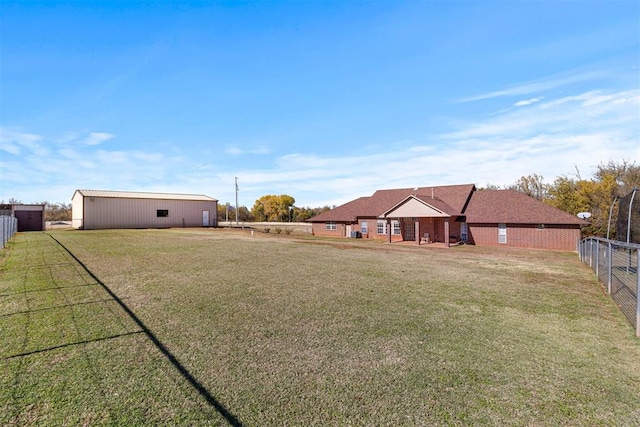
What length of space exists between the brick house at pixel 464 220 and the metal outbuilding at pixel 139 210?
58.7ft

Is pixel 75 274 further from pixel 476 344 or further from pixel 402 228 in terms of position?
pixel 402 228

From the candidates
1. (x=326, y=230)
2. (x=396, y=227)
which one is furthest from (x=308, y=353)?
(x=326, y=230)

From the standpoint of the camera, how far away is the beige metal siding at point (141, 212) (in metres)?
33.2

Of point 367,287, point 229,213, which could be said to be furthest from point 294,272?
point 229,213

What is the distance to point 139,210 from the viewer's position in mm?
35656

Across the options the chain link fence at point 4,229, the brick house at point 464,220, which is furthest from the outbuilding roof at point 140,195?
the brick house at point 464,220

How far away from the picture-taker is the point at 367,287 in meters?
9.13

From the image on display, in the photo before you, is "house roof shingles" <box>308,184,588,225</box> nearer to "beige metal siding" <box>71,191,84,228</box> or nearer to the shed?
"beige metal siding" <box>71,191,84,228</box>

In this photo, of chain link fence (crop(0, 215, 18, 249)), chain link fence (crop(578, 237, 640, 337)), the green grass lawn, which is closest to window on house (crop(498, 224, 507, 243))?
chain link fence (crop(578, 237, 640, 337))

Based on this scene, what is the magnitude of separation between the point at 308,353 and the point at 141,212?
121 ft

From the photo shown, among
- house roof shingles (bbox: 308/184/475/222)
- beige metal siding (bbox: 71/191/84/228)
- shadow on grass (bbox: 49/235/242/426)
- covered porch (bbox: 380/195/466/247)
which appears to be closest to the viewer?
shadow on grass (bbox: 49/235/242/426)

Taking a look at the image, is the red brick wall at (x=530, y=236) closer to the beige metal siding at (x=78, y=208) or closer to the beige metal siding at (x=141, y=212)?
the beige metal siding at (x=141, y=212)

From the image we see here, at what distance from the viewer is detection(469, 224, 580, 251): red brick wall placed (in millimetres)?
21312

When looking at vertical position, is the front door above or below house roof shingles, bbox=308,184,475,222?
below
